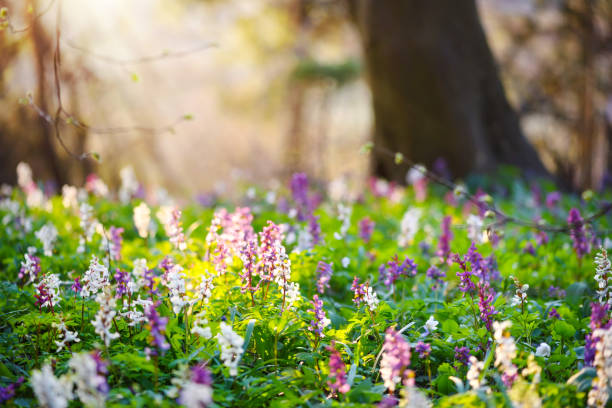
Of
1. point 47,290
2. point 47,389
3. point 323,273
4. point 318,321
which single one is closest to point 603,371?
point 318,321

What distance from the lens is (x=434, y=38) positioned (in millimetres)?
7320

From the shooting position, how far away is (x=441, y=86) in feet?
24.1

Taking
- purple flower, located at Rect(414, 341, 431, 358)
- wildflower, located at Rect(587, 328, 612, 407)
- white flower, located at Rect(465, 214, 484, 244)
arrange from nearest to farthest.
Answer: wildflower, located at Rect(587, 328, 612, 407) < purple flower, located at Rect(414, 341, 431, 358) < white flower, located at Rect(465, 214, 484, 244)

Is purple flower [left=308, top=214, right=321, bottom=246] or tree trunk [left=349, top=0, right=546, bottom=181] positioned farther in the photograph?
tree trunk [left=349, top=0, right=546, bottom=181]

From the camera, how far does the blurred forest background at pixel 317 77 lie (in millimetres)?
7395

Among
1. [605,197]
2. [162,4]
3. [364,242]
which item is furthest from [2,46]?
[605,197]

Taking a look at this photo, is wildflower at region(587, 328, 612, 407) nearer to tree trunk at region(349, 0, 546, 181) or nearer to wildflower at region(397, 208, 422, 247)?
wildflower at region(397, 208, 422, 247)

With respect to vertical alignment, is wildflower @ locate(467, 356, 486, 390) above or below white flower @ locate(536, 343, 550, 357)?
above

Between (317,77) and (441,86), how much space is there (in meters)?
6.72

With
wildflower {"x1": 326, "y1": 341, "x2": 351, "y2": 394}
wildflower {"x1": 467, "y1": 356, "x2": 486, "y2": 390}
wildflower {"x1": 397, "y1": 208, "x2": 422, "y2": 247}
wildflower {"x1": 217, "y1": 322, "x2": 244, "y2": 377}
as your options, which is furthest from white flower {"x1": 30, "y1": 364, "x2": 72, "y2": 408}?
wildflower {"x1": 397, "y1": 208, "x2": 422, "y2": 247}

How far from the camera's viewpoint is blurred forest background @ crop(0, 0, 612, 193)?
739cm

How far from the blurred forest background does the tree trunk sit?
0.02 metres

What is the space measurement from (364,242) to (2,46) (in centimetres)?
696

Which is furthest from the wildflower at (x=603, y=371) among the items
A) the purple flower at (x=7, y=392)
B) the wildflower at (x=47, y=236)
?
the wildflower at (x=47, y=236)
